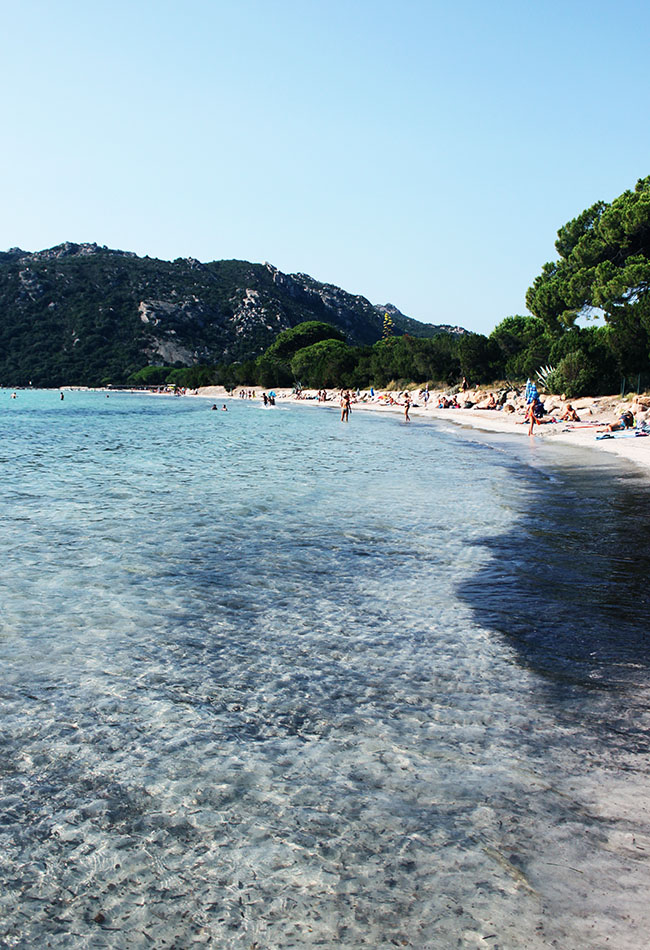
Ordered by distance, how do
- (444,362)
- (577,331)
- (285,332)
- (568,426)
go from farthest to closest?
(285,332), (444,362), (577,331), (568,426)

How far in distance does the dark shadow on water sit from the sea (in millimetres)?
40

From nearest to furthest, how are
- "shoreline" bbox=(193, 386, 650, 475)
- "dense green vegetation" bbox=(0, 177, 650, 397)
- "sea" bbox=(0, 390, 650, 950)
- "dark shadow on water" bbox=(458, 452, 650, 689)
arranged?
"sea" bbox=(0, 390, 650, 950), "dark shadow on water" bbox=(458, 452, 650, 689), "shoreline" bbox=(193, 386, 650, 475), "dense green vegetation" bbox=(0, 177, 650, 397)

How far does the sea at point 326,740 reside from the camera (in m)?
2.83

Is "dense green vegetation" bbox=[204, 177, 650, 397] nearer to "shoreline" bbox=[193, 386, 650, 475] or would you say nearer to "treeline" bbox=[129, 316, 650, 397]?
"treeline" bbox=[129, 316, 650, 397]

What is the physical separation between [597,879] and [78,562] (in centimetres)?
735

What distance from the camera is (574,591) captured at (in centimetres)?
723

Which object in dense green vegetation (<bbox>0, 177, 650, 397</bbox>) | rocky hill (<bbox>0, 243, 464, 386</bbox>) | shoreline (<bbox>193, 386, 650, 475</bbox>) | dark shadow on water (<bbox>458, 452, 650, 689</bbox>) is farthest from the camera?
rocky hill (<bbox>0, 243, 464, 386</bbox>)

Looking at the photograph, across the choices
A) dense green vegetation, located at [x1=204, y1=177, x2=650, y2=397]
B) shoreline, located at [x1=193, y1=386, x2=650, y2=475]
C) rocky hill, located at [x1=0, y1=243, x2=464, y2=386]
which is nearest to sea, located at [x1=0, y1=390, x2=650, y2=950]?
shoreline, located at [x1=193, y1=386, x2=650, y2=475]

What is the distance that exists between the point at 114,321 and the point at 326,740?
17916cm

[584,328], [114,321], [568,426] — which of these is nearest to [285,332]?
[114,321]

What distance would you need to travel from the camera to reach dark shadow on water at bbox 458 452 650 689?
5.43 m

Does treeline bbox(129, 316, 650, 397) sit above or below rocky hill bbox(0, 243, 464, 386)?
below

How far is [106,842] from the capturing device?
10.6 feet

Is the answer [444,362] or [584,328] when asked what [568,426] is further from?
[444,362]
